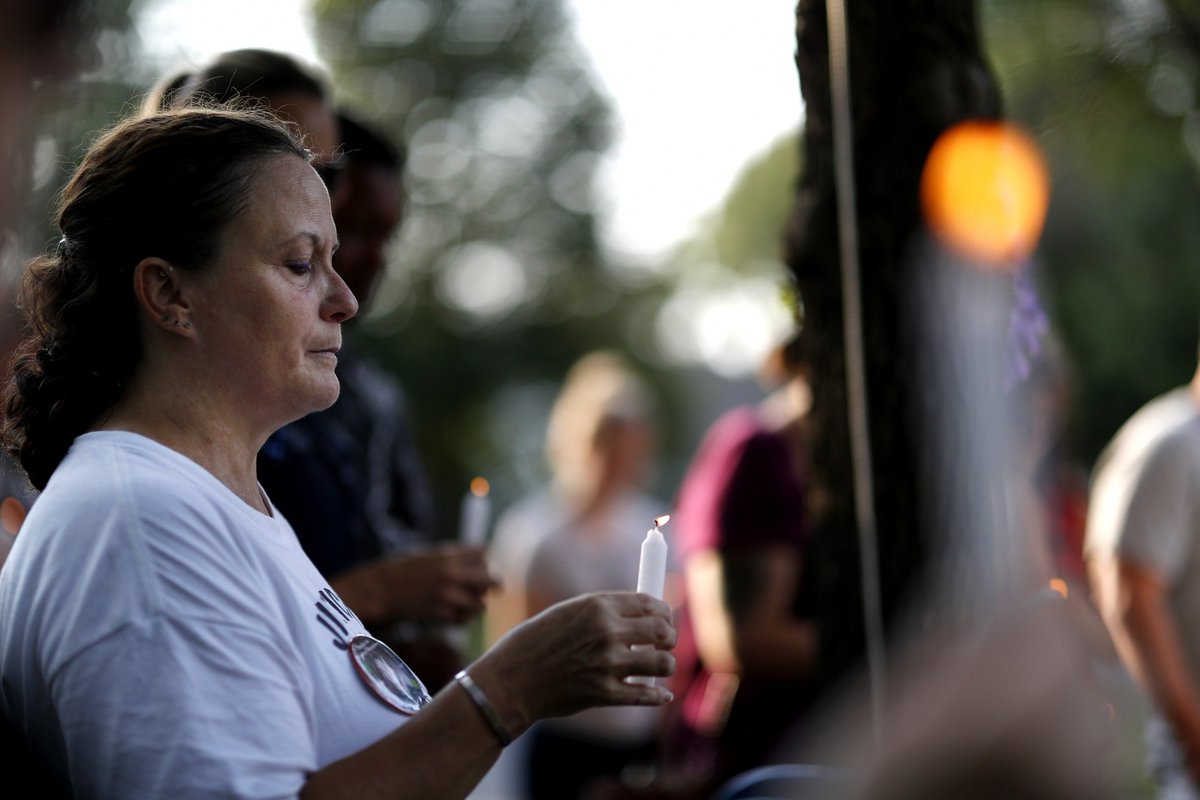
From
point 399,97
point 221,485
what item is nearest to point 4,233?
point 221,485

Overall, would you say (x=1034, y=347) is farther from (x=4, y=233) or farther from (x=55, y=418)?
(x=4, y=233)

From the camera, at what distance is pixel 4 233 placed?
0.70m

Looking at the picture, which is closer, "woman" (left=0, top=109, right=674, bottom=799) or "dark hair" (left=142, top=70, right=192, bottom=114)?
"woman" (left=0, top=109, right=674, bottom=799)

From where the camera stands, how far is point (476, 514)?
2.47m

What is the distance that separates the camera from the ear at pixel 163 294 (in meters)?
1.58

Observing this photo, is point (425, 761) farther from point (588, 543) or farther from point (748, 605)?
point (588, 543)

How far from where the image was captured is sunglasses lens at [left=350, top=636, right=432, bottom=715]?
158 centimetres

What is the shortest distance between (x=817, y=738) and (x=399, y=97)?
1153 inches

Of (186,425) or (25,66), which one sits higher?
(25,66)

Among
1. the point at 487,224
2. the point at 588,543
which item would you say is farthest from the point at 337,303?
the point at 487,224

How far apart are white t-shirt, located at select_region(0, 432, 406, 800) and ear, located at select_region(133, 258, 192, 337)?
0.14 m

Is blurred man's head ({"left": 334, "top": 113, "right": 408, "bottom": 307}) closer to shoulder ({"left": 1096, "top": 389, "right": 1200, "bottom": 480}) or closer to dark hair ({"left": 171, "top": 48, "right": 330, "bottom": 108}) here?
dark hair ({"left": 171, "top": 48, "right": 330, "bottom": 108})

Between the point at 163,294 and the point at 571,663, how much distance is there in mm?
630

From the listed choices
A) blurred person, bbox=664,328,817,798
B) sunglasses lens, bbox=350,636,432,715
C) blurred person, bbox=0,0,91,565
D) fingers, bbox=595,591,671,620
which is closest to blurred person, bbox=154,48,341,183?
sunglasses lens, bbox=350,636,432,715
